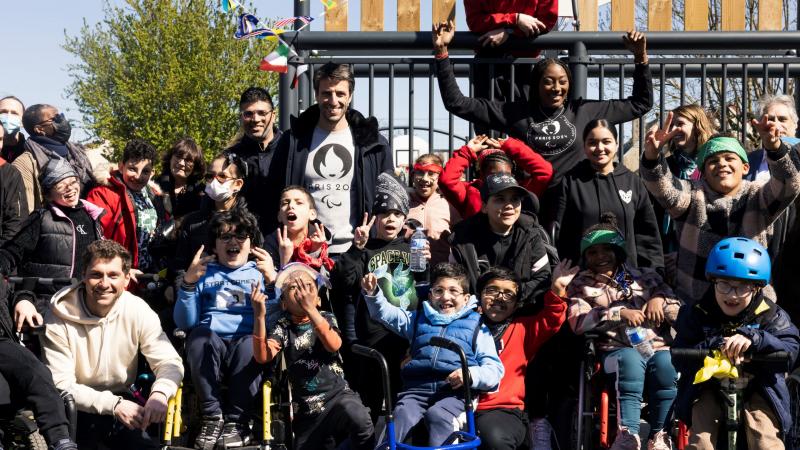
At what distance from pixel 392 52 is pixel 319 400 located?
279 centimetres

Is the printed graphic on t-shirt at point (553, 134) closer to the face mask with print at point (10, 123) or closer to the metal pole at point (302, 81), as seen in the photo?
the metal pole at point (302, 81)

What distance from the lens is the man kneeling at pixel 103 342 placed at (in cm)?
652

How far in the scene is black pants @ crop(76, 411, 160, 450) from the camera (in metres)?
6.58

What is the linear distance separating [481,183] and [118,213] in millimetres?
2589

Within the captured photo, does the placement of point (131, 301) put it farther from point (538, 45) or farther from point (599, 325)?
point (538, 45)

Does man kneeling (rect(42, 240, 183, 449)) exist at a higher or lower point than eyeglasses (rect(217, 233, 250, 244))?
lower

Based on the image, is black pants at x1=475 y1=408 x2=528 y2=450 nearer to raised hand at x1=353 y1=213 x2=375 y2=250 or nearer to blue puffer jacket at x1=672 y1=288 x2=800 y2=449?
blue puffer jacket at x1=672 y1=288 x2=800 y2=449

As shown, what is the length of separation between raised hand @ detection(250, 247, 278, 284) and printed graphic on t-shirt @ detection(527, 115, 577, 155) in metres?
2.03

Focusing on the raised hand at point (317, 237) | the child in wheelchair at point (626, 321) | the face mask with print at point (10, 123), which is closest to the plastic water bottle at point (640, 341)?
the child in wheelchair at point (626, 321)

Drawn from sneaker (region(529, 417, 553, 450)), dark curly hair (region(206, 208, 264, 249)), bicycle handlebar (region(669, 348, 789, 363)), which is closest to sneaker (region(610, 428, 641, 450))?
sneaker (region(529, 417, 553, 450))

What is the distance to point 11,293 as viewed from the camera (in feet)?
22.1

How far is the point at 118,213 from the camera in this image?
806 cm

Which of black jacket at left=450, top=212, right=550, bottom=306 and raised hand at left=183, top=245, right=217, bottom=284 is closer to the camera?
raised hand at left=183, top=245, right=217, bottom=284

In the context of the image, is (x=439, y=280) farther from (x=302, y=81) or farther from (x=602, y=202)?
(x=302, y=81)
